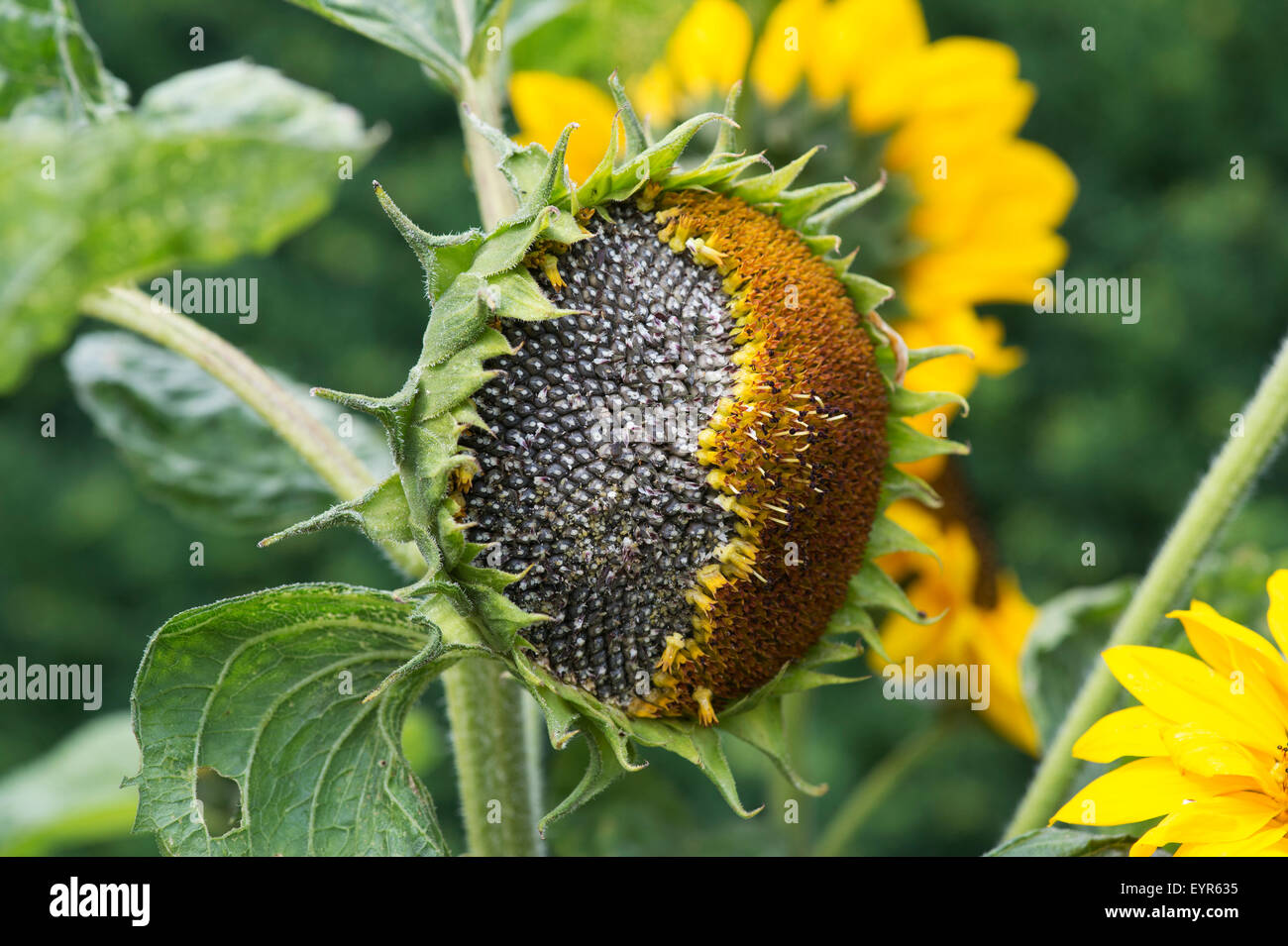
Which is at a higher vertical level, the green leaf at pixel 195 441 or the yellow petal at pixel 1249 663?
the green leaf at pixel 195 441

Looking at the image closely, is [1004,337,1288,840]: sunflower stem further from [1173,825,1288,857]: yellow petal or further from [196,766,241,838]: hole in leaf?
[196,766,241,838]: hole in leaf

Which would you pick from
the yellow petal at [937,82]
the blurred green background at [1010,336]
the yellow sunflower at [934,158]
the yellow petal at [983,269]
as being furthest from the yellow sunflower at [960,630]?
the blurred green background at [1010,336]

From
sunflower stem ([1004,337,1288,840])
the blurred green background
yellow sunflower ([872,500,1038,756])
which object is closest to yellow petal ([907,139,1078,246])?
yellow sunflower ([872,500,1038,756])

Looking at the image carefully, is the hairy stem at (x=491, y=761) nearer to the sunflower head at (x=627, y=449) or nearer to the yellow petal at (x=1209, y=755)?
the sunflower head at (x=627, y=449)

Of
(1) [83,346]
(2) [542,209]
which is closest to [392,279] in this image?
(1) [83,346]

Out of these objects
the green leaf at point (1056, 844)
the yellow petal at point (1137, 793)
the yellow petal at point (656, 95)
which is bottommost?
the green leaf at point (1056, 844)

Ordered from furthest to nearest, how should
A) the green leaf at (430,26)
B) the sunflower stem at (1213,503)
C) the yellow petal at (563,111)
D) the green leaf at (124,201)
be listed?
1. the yellow petal at (563,111)
2. the green leaf at (430,26)
3. the sunflower stem at (1213,503)
4. the green leaf at (124,201)
